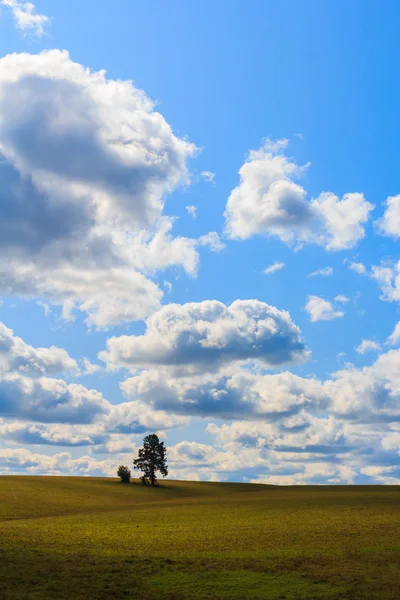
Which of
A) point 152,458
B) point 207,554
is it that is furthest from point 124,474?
point 207,554

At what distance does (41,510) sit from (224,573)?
44148 millimetres

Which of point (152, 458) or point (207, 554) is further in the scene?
point (152, 458)

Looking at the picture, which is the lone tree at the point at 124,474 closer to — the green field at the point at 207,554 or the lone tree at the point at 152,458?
the lone tree at the point at 152,458

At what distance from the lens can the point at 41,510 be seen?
69625 mm

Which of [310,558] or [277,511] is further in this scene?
[277,511]

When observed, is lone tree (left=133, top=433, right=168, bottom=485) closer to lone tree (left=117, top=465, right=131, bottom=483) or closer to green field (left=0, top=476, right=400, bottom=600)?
lone tree (left=117, top=465, right=131, bottom=483)

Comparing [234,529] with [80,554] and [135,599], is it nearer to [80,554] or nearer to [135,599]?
[80,554]

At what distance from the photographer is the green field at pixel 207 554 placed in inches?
1084

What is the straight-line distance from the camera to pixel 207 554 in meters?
36.3

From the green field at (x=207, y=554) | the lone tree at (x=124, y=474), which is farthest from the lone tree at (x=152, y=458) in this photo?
the green field at (x=207, y=554)

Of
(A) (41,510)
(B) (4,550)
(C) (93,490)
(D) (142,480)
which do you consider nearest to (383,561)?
(B) (4,550)

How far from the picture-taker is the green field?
90.3ft

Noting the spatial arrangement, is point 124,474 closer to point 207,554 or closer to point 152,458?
point 152,458

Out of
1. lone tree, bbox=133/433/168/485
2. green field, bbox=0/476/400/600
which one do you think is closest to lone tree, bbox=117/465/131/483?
lone tree, bbox=133/433/168/485
